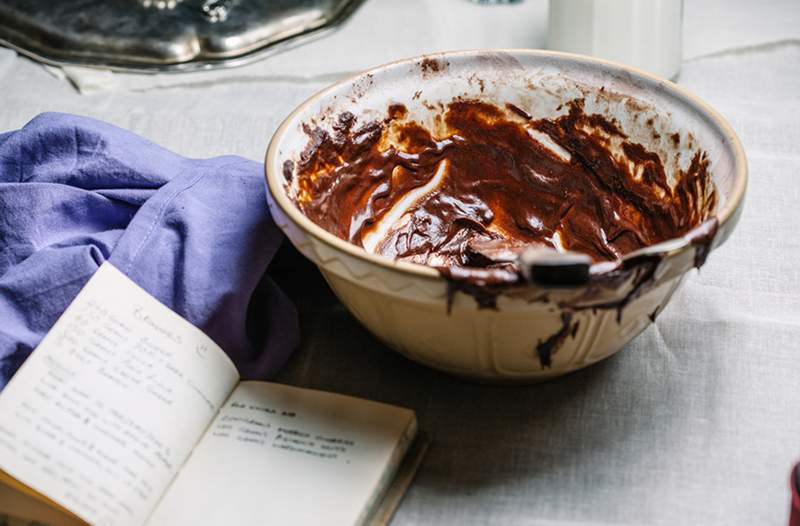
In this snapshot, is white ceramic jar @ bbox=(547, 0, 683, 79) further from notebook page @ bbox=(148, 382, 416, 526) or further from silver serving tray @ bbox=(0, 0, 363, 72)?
notebook page @ bbox=(148, 382, 416, 526)

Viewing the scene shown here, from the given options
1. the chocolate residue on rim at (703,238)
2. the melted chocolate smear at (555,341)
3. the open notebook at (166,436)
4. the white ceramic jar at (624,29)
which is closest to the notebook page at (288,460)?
the open notebook at (166,436)

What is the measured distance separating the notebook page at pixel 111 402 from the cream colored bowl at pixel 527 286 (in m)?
0.12

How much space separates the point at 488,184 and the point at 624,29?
12.4 inches

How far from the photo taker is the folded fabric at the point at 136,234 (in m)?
0.72

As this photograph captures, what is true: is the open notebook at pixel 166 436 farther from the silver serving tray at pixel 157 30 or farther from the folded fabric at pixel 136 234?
the silver serving tray at pixel 157 30

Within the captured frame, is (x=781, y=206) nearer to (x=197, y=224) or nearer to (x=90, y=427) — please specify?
(x=197, y=224)

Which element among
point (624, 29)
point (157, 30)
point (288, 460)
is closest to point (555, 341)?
point (288, 460)

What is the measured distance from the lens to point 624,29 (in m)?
1.06

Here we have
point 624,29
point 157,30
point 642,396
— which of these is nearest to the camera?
point 642,396

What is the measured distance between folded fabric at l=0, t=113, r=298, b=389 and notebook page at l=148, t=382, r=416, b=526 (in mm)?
68

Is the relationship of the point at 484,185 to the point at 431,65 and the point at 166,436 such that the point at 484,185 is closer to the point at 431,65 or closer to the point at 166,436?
the point at 431,65

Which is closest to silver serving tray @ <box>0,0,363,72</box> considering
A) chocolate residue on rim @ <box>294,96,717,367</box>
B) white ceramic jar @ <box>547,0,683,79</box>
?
white ceramic jar @ <box>547,0,683,79</box>

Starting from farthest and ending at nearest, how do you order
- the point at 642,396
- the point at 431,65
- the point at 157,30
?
the point at 157,30 → the point at 431,65 → the point at 642,396

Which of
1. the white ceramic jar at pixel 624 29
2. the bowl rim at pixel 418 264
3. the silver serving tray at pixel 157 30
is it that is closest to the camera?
the bowl rim at pixel 418 264
